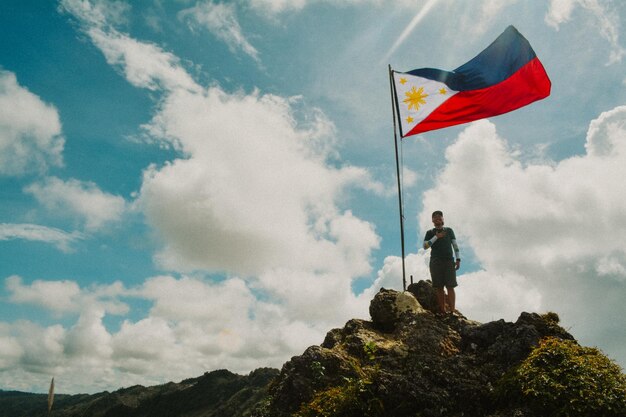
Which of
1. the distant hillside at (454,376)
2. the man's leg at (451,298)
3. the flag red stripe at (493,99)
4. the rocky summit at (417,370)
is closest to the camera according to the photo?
the distant hillside at (454,376)

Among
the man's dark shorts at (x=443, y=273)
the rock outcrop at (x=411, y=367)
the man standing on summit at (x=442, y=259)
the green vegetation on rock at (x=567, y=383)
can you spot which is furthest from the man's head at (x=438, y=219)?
the green vegetation on rock at (x=567, y=383)

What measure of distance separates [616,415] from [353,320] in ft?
20.0

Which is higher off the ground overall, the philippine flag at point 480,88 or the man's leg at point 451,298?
the philippine flag at point 480,88

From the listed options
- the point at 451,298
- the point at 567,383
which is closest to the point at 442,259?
A: the point at 451,298

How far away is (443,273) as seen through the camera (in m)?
11.5

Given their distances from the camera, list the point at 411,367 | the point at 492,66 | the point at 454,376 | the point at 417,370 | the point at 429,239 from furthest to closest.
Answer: the point at 492,66 → the point at 429,239 → the point at 411,367 → the point at 417,370 → the point at 454,376

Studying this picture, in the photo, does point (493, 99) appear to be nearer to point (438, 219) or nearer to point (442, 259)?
point (438, 219)

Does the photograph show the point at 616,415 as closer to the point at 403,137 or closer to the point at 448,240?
the point at 448,240

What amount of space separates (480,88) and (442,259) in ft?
23.6

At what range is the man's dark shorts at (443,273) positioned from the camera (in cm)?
1143

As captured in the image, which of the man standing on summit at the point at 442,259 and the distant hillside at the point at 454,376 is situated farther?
the man standing on summit at the point at 442,259

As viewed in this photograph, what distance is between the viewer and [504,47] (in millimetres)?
15031

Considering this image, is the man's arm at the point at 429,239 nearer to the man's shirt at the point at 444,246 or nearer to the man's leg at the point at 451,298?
the man's shirt at the point at 444,246

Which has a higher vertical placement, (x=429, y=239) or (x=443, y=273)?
(x=429, y=239)
